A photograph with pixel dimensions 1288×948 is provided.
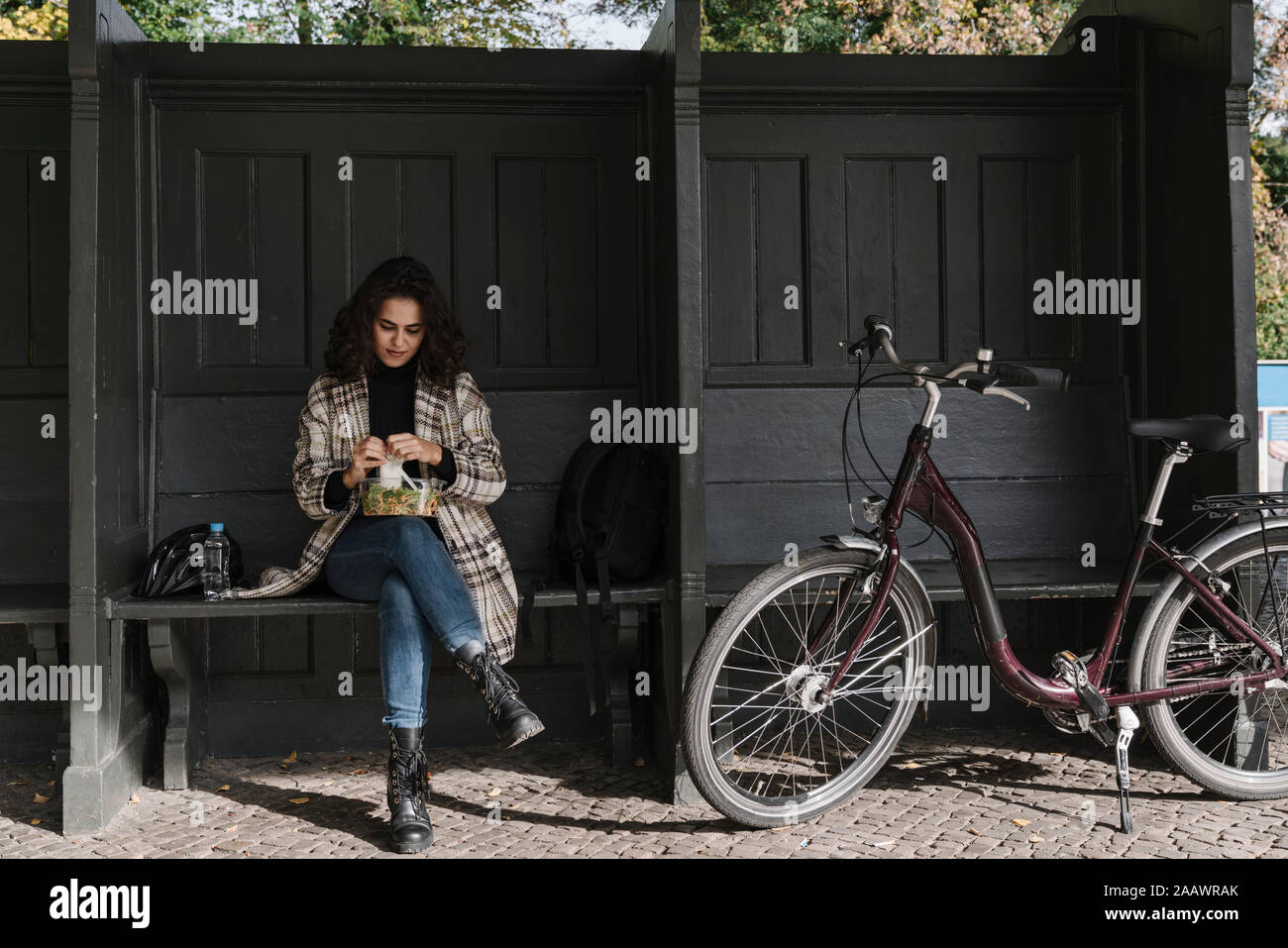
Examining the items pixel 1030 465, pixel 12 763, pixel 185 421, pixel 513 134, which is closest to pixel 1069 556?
pixel 1030 465

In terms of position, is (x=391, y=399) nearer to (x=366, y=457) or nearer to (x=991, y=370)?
(x=366, y=457)

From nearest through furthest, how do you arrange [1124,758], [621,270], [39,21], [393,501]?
[1124,758], [393,501], [621,270], [39,21]

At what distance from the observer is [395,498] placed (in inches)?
146

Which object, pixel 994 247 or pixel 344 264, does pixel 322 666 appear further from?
pixel 994 247

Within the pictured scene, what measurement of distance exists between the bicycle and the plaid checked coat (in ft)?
2.60

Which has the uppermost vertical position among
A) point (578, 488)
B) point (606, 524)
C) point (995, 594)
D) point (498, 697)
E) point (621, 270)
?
point (621, 270)

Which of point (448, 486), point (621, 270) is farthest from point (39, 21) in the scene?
point (448, 486)

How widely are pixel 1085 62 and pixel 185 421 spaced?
12.0ft

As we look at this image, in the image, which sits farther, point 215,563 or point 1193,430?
point 215,563

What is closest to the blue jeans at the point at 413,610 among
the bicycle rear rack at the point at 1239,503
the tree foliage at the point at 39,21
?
the bicycle rear rack at the point at 1239,503

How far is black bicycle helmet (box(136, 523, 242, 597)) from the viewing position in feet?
12.9

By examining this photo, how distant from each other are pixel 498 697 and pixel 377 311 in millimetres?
1348

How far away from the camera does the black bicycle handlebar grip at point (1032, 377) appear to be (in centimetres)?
334

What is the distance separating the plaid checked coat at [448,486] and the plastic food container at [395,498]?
0.13 metres
